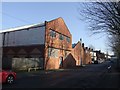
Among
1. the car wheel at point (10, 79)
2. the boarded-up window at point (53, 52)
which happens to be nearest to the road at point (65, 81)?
the car wheel at point (10, 79)

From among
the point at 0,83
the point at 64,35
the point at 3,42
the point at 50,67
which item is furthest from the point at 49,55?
the point at 0,83

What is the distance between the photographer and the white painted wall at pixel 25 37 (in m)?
42.7

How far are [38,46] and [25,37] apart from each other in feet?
17.8

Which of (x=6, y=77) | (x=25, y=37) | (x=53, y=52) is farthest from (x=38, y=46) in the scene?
(x=6, y=77)

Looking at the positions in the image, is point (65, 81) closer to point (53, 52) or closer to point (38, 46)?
point (38, 46)

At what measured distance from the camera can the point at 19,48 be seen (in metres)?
46.4

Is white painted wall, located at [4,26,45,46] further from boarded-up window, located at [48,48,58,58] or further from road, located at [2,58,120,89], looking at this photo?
→ road, located at [2,58,120,89]

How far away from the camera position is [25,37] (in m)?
46.3

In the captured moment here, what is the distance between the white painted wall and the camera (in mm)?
42678

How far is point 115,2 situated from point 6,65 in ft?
83.8

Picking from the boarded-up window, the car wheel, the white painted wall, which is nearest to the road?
the car wheel

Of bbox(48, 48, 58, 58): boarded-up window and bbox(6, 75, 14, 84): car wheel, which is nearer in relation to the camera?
bbox(6, 75, 14, 84): car wheel

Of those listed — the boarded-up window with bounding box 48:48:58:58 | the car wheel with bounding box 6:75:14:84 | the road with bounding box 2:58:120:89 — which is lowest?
the road with bounding box 2:58:120:89

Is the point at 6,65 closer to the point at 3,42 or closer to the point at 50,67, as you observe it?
the point at 50,67
